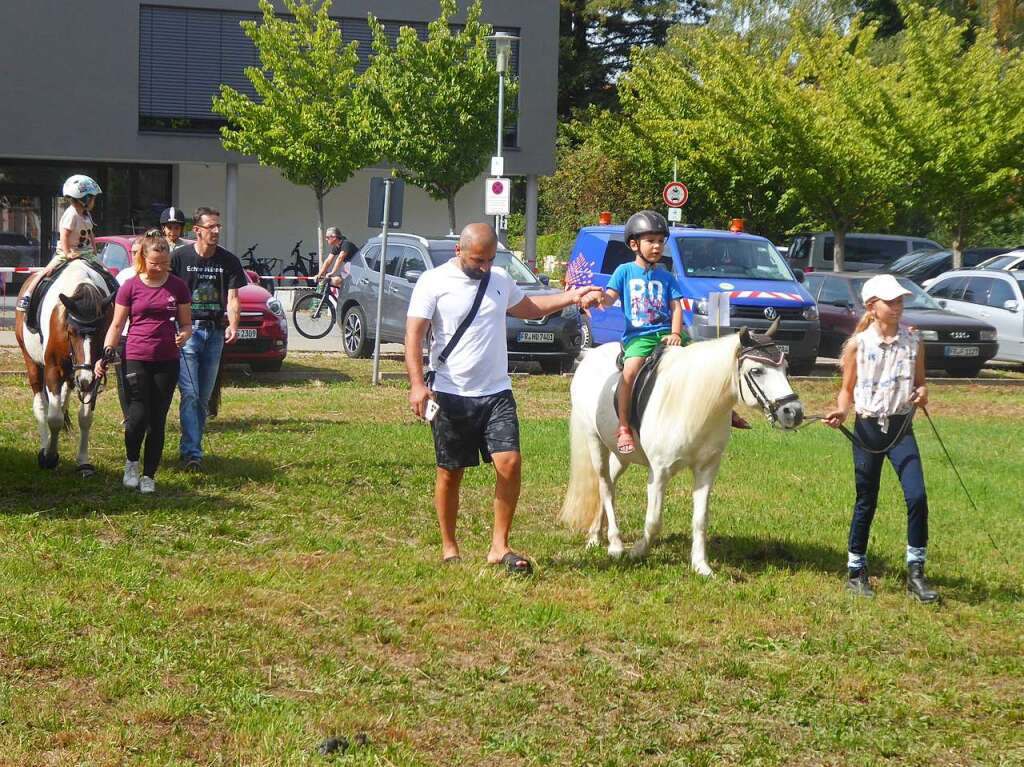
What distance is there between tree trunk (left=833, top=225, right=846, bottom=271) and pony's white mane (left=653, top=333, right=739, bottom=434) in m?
23.7

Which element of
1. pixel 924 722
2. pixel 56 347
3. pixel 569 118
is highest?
pixel 569 118

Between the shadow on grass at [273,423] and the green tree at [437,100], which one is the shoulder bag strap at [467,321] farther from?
the green tree at [437,100]

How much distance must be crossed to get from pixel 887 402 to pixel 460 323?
2301 millimetres

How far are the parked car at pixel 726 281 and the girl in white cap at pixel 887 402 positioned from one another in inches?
449

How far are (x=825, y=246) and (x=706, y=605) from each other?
26.0 m

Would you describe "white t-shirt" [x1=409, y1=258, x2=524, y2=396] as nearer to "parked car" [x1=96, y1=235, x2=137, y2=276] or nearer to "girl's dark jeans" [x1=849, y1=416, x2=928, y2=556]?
"girl's dark jeans" [x1=849, y1=416, x2=928, y2=556]

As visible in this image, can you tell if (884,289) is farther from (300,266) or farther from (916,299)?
(300,266)

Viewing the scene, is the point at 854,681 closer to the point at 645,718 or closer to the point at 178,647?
the point at 645,718

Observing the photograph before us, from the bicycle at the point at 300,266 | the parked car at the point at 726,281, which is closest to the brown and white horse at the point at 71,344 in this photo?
the parked car at the point at 726,281

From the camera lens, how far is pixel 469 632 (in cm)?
652

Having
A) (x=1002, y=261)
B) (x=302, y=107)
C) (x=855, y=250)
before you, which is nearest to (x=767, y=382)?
(x=1002, y=261)

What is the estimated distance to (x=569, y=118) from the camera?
59344mm

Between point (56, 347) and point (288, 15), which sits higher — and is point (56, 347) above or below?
below

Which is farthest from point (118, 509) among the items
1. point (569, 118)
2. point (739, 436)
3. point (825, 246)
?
point (569, 118)
